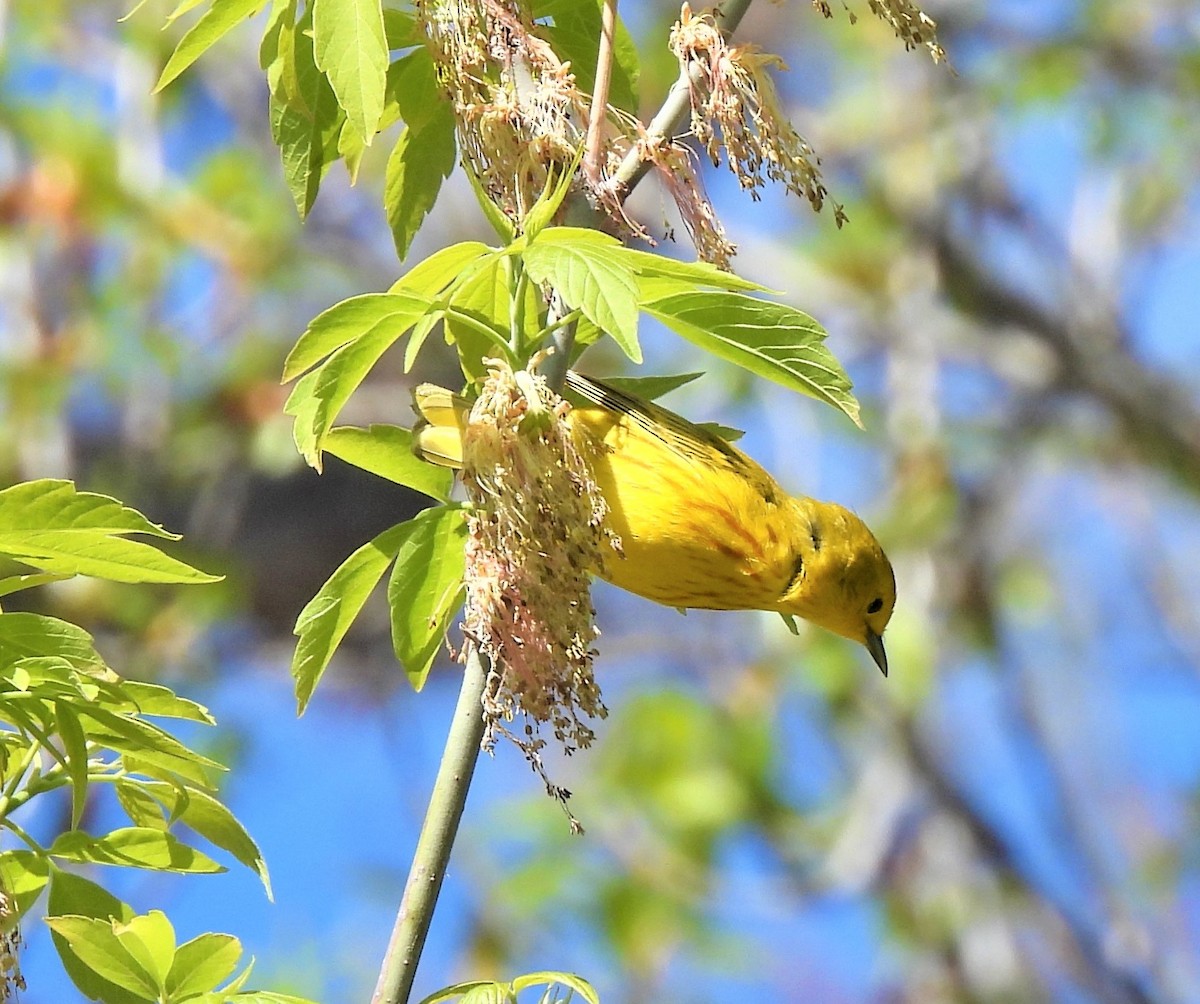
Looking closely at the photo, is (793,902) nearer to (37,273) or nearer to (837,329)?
(837,329)

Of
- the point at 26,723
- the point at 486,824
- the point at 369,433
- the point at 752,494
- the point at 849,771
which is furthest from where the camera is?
the point at 849,771

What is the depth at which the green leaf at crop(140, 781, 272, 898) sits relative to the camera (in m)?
1.76

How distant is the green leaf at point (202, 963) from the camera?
1.60m

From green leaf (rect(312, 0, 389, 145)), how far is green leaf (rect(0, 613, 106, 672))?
0.64m

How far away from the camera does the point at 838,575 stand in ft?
11.6

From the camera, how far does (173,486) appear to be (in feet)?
29.8

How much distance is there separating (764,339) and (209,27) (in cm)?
77

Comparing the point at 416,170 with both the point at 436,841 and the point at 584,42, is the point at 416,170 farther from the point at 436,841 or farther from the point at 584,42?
the point at 436,841

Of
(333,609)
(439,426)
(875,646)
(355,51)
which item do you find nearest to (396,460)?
(439,426)

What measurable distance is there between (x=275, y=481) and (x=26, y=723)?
9.64 meters

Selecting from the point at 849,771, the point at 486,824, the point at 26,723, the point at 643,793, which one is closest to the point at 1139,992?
the point at 849,771

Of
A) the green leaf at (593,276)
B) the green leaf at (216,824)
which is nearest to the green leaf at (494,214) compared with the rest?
the green leaf at (593,276)

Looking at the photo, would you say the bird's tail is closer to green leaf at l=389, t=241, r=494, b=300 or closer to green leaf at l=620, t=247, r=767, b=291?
green leaf at l=389, t=241, r=494, b=300

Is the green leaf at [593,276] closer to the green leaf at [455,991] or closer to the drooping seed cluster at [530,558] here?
the drooping seed cluster at [530,558]
